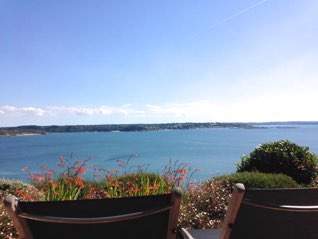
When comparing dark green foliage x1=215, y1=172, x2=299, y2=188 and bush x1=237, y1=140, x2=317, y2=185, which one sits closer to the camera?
dark green foliage x1=215, y1=172, x2=299, y2=188

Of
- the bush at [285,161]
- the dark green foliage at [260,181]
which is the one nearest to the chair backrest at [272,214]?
the dark green foliage at [260,181]

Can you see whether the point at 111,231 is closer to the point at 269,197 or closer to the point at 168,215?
the point at 168,215

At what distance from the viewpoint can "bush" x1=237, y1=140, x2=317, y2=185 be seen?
8742 mm

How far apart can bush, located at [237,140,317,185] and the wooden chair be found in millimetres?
7024

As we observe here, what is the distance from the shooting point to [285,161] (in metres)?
8.93

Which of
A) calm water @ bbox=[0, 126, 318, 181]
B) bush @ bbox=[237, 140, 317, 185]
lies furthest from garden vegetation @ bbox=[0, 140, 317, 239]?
calm water @ bbox=[0, 126, 318, 181]

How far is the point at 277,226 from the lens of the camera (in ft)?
6.47

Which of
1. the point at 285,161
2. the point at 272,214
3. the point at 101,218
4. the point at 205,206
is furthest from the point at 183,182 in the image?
the point at 101,218

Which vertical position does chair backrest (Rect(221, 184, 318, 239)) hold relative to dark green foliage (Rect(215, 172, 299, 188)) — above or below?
above

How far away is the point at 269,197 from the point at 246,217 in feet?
0.54

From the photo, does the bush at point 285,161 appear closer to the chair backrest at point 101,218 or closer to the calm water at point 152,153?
the calm water at point 152,153

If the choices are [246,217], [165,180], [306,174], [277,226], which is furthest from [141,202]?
[306,174]

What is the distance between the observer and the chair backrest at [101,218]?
155 centimetres

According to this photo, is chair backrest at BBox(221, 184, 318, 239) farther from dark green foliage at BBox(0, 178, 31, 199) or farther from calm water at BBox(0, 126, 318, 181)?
dark green foliage at BBox(0, 178, 31, 199)
